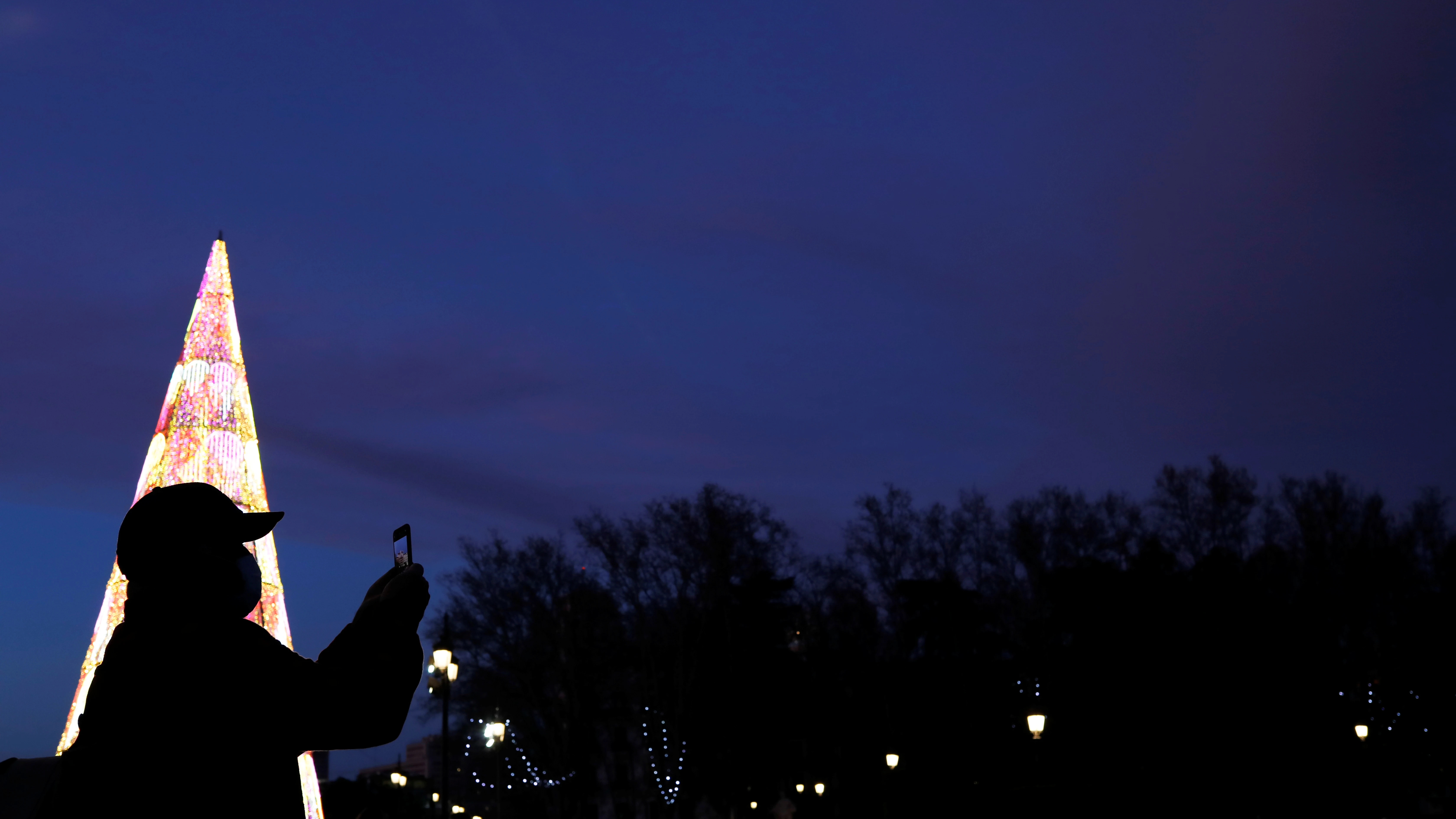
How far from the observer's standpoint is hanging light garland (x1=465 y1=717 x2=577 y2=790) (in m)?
38.3

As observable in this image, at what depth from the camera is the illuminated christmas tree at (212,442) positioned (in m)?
12.3

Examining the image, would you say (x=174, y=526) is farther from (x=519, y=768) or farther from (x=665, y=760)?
(x=519, y=768)

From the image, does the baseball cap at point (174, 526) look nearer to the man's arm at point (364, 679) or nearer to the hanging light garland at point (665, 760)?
the man's arm at point (364, 679)

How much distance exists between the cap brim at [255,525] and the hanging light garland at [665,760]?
123 ft

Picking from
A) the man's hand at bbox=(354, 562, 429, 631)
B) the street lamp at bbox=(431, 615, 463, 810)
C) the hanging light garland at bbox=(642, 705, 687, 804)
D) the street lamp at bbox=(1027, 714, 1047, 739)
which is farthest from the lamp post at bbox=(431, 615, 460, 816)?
the hanging light garland at bbox=(642, 705, 687, 804)

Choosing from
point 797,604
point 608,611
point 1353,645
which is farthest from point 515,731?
point 1353,645

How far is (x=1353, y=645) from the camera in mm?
37188

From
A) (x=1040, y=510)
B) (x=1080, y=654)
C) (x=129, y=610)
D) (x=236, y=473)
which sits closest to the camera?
(x=129, y=610)

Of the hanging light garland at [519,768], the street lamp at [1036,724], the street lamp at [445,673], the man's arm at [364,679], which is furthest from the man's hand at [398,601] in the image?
the hanging light garland at [519,768]

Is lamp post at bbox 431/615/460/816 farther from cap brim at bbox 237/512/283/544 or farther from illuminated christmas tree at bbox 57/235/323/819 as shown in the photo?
cap brim at bbox 237/512/283/544

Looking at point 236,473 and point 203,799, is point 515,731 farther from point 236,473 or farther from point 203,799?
point 203,799

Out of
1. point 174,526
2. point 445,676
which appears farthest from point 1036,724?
point 174,526

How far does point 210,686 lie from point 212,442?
1167 centimetres

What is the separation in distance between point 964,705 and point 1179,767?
10217mm
